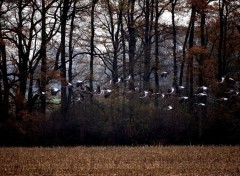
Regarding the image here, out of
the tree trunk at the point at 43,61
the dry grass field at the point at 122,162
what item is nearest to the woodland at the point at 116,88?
the tree trunk at the point at 43,61

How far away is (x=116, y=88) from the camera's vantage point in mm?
32469

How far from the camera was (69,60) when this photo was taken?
37438 mm

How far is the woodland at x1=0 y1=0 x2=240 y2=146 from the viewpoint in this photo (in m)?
30.8

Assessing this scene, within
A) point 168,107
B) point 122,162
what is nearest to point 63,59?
point 168,107

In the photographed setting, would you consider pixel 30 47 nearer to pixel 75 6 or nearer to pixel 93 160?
pixel 75 6

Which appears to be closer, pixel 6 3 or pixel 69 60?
pixel 6 3

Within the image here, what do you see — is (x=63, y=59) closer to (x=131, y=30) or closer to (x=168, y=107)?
(x=131, y=30)

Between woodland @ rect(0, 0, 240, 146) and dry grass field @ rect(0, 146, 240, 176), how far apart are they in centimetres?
632

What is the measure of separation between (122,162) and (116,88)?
13.4 meters

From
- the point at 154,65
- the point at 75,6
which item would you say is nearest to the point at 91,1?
the point at 75,6

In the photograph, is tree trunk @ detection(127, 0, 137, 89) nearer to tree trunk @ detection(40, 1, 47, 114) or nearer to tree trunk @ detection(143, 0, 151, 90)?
tree trunk @ detection(143, 0, 151, 90)

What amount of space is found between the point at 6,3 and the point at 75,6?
17.3 feet

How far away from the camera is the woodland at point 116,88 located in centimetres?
3084

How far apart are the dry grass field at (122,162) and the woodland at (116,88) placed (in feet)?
20.7
